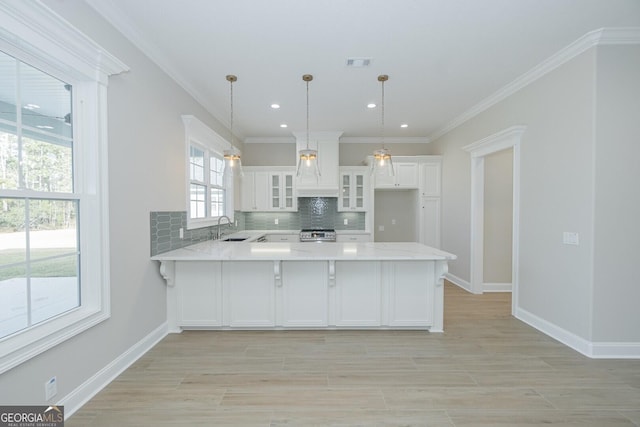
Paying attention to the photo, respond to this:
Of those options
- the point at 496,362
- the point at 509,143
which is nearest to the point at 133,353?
the point at 496,362

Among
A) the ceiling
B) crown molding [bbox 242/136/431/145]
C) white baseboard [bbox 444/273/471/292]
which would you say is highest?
the ceiling

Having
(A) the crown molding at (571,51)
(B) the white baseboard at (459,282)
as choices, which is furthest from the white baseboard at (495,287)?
(A) the crown molding at (571,51)

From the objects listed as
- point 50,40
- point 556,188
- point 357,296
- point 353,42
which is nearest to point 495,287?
point 556,188

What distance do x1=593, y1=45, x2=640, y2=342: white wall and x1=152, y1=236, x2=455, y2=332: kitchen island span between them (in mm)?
1433

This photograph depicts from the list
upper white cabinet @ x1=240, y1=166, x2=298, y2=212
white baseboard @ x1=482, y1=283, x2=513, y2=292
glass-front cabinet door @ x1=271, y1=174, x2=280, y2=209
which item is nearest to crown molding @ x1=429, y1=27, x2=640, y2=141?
white baseboard @ x1=482, y1=283, x2=513, y2=292

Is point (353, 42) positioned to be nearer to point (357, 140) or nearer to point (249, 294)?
point (249, 294)

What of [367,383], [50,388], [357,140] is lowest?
[367,383]

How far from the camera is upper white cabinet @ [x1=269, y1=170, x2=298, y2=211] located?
5.99 metres

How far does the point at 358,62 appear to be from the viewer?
9.97ft

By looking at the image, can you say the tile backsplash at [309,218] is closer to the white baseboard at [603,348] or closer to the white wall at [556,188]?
the white wall at [556,188]

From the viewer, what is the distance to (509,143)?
147 inches

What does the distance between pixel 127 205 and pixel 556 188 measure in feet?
13.5

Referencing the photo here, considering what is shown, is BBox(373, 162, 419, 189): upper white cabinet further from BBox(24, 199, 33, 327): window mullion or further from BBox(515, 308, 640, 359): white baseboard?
BBox(24, 199, 33, 327): window mullion

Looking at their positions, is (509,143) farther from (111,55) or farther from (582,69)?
(111,55)
